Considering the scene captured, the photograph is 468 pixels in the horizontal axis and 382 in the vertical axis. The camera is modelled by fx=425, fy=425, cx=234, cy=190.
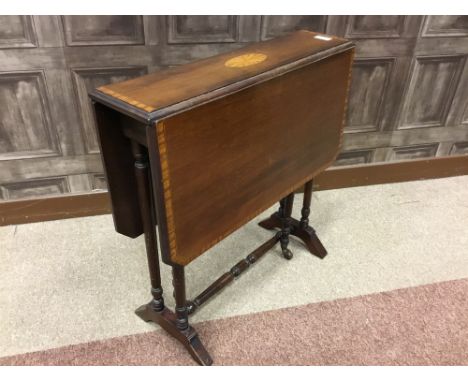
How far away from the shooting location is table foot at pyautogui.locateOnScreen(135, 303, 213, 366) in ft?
5.09

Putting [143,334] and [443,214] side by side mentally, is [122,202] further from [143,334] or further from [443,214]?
[443,214]

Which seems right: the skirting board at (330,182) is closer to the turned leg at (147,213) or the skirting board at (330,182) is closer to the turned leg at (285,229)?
the turned leg at (285,229)

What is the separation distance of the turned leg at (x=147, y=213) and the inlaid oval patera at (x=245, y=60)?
0.40 metres

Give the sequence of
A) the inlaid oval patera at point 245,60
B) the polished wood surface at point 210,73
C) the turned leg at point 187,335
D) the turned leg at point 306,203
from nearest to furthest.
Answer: the polished wood surface at point 210,73 < the inlaid oval patera at point 245,60 < the turned leg at point 187,335 < the turned leg at point 306,203

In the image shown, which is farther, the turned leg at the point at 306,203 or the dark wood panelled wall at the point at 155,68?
the turned leg at the point at 306,203

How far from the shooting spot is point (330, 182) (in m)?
2.48

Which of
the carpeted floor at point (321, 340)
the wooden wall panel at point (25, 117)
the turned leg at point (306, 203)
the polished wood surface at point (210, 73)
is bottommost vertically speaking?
the carpeted floor at point (321, 340)

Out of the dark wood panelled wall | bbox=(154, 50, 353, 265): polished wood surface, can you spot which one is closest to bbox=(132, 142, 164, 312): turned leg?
bbox=(154, 50, 353, 265): polished wood surface

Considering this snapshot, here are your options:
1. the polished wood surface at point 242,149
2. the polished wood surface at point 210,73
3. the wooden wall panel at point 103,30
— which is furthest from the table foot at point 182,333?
the wooden wall panel at point 103,30

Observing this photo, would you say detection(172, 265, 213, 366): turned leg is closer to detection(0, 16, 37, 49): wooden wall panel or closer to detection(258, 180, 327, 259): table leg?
detection(258, 180, 327, 259): table leg

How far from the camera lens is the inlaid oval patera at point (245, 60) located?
1.34m

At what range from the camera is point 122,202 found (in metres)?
1.36

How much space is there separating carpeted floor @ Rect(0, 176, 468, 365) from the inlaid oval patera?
0.98m

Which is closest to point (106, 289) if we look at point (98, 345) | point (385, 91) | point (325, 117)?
point (98, 345)
